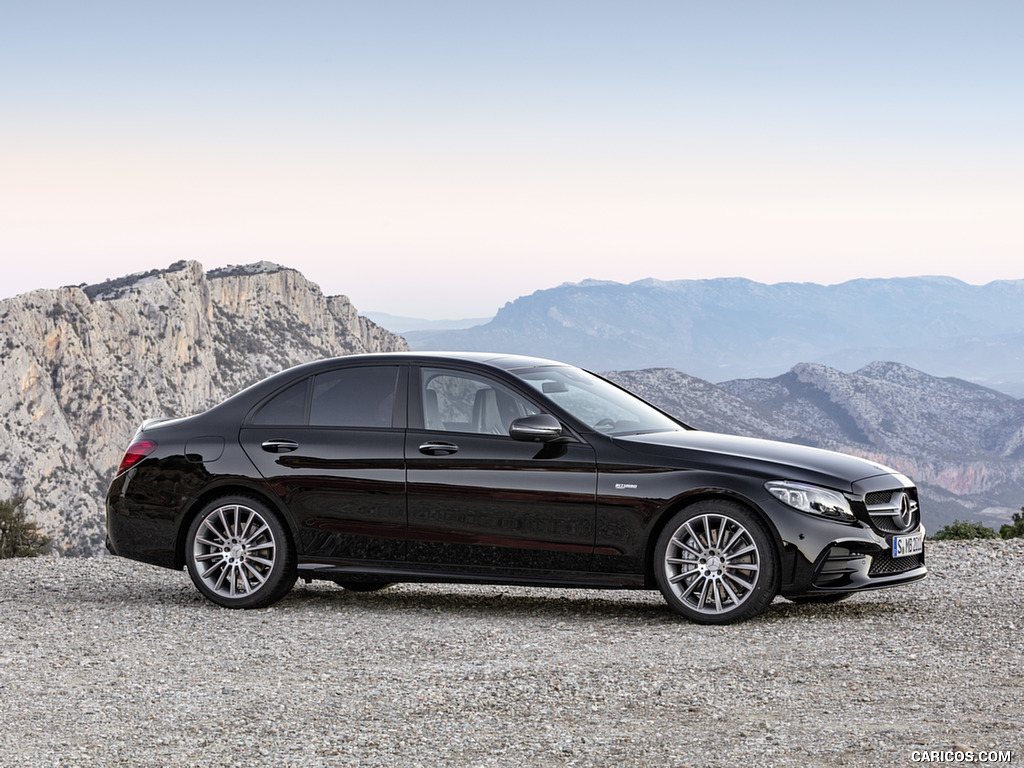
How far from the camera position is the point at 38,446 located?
94.9m

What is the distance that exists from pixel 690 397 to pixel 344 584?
15060cm

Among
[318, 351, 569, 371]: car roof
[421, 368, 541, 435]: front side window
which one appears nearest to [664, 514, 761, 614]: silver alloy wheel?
[421, 368, 541, 435]: front side window

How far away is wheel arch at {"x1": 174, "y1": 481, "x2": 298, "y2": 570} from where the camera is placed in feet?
25.6

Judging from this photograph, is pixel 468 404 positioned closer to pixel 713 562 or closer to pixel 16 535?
pixel 713 562

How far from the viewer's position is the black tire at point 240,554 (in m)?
7.80

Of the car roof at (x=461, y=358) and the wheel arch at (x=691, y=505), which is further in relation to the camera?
the car roof at (x=461, y=358)

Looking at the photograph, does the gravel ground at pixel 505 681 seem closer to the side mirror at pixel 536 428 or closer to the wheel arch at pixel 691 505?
the wheel arch at pixel 691 505

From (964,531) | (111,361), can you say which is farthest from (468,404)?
(111,361)

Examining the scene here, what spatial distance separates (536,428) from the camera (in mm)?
7105

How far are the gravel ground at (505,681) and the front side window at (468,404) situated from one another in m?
1.29

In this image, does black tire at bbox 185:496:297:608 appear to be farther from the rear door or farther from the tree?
the tree

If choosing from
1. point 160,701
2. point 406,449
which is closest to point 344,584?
point 406,449

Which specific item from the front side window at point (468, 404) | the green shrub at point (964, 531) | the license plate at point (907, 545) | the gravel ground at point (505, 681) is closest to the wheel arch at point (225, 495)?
the gravel ground at point (505, 681)

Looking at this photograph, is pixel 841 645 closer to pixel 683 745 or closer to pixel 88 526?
pixel 683 745
